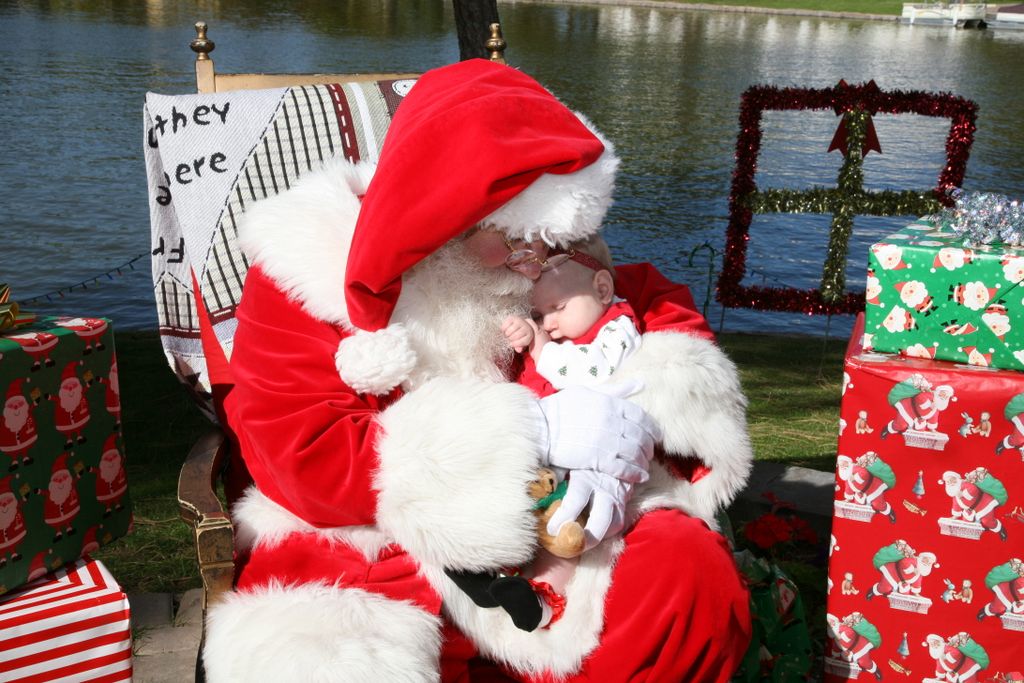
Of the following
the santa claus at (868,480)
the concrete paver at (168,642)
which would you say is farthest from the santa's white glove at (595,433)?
the concrete paver at (168,642)

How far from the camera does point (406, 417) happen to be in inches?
67.3

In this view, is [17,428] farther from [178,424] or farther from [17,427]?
[178,424]

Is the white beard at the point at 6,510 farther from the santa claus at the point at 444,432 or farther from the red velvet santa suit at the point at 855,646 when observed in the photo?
the red velvet santa suit at the point at 855,646

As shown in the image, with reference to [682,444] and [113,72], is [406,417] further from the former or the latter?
[113,72]

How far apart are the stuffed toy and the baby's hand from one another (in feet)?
0.93

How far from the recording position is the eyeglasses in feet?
5.96

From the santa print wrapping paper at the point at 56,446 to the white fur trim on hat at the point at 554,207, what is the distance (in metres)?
0.89

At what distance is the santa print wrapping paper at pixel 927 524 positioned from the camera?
1.93 meters

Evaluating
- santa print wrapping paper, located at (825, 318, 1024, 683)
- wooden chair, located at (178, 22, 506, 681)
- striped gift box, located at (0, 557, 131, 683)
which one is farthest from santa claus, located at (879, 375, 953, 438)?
striped gift box, located at (0, 557, 131, 683)

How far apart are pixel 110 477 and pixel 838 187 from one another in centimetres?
338

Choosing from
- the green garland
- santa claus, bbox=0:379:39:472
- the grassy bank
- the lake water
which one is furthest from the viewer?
the lake water

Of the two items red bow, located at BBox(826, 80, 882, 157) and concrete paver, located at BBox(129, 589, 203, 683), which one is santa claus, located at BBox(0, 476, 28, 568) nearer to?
concrete paver, located at BBox(129, 589, 203, 683)

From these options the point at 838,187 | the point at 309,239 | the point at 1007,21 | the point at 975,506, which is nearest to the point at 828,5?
the point at 1007,21

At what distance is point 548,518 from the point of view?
1709mm
